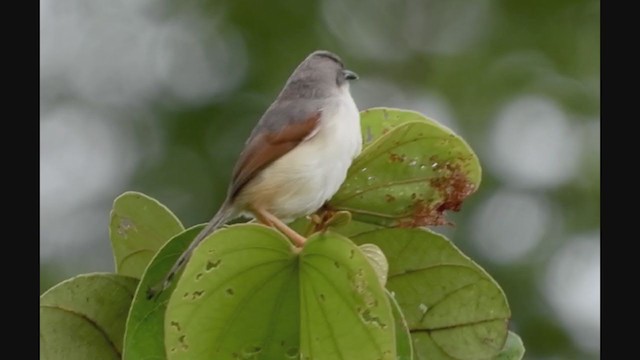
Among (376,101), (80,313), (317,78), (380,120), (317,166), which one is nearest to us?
(80,313)

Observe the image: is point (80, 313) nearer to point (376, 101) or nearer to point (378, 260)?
point (378, 260)

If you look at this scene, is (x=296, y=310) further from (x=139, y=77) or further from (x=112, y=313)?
(x=139, y=77)

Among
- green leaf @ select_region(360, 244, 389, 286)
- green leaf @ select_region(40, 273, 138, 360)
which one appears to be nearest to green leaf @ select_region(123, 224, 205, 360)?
green leaf @ select_region(40, 273, 138, 360)

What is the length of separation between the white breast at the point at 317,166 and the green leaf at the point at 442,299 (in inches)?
10.1

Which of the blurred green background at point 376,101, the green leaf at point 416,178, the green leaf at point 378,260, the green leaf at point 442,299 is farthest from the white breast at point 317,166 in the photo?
the blurred green background at point 376,101

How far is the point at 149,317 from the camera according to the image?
1.87 metres

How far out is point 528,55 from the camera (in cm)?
809

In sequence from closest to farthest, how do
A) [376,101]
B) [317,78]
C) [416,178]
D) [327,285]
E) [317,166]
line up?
1. [327,285]
2. [416,178]
3. [317,166]
4. [317,78]
5. [376,101]

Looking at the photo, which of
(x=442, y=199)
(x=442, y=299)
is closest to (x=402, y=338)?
(x=442, y=299)

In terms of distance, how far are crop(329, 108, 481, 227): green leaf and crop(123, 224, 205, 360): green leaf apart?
1.31 feet

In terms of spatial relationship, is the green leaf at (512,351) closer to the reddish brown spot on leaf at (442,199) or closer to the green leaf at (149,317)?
the reddish brown spot on leaf at (442,199)

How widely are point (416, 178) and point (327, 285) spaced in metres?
0.38

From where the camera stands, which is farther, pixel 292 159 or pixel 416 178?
pixel 292 159

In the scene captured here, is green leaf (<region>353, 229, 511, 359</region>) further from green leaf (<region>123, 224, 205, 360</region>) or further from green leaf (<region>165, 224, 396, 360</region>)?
green leaf (<region>123, 224, 205, 360</region>)
